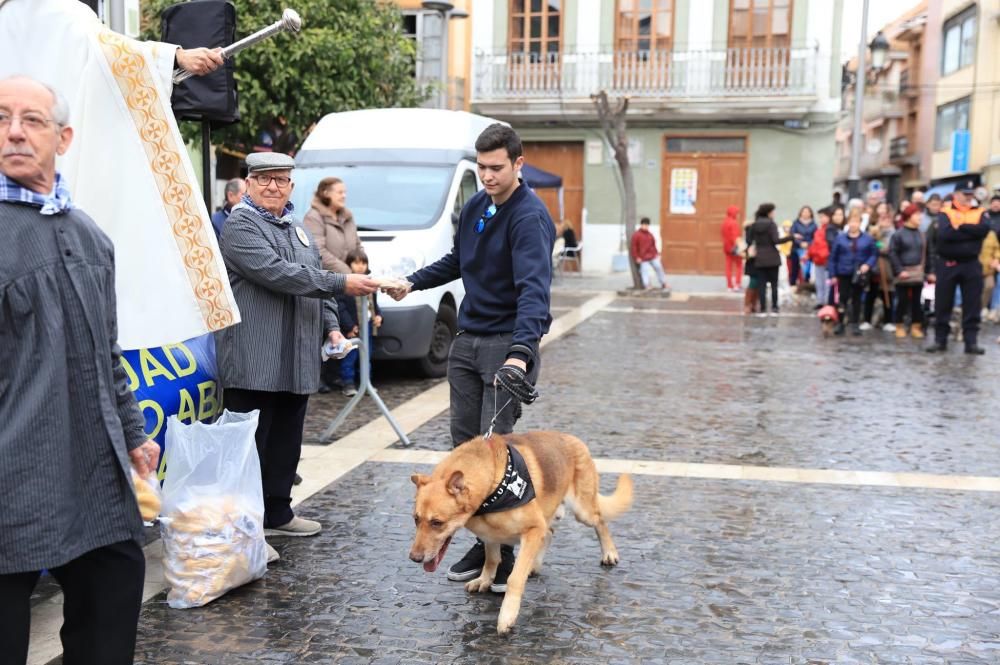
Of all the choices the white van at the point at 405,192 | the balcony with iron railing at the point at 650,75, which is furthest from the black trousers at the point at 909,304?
the balcony with iron railing at the point at 650,75

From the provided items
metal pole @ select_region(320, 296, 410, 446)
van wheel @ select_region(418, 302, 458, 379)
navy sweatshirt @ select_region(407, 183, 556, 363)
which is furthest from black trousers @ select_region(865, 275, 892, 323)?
navy sweatshirt @ select_region(407, 183, 556, 363)

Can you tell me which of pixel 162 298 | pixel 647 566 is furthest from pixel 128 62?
pixel 647 566

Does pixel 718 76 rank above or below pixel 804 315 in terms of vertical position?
above

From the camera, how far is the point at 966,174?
37375 mm

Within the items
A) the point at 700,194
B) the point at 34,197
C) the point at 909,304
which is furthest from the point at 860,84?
the point at 34,197

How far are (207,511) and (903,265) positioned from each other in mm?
11682

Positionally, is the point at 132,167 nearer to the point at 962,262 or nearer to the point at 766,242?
the point at 962,262

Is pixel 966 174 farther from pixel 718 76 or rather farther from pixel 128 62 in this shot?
pixel 128 62

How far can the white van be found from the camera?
949cm

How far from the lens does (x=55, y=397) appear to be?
237 cm

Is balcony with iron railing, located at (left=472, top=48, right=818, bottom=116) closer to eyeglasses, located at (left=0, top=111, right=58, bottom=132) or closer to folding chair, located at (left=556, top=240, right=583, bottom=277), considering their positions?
folding chair, located at (left=556, top=240, right=583, bottom=277)

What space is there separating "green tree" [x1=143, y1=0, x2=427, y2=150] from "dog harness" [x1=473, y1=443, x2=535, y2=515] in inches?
488

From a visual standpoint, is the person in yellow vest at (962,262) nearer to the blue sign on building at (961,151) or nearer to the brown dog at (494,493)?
the brown dog at (494,493)

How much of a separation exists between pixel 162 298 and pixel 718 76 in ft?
78.6
